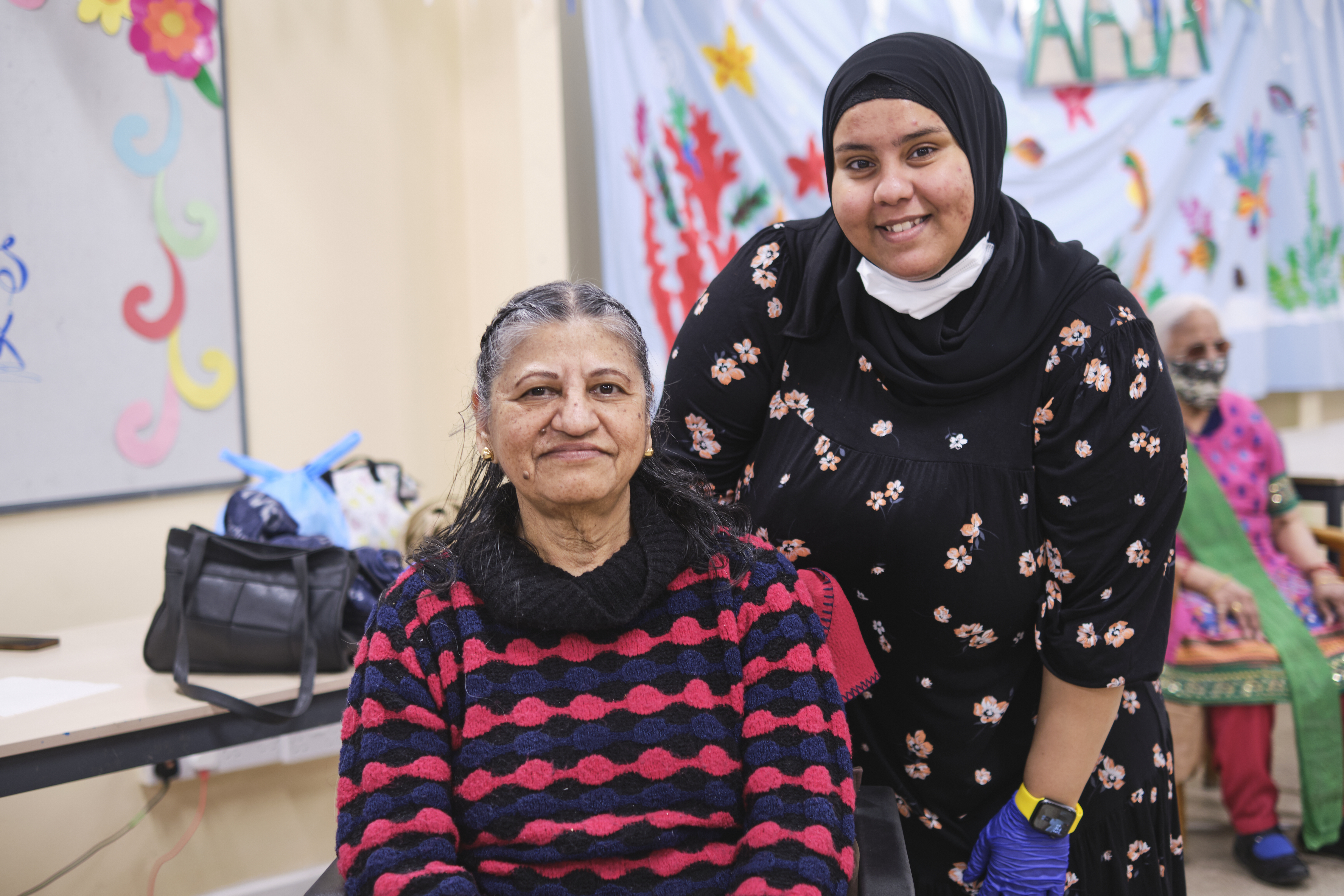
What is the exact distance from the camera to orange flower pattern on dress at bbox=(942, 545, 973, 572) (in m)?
1.27

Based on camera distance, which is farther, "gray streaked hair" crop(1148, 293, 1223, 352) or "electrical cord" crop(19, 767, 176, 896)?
"gray streaked hair" crop(1148, 293, 1223, 352)

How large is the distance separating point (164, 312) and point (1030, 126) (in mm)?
2555

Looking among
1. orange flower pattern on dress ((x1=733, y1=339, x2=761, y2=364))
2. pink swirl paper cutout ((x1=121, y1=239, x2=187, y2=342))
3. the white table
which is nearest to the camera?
orange flower pattern on dress ((x1=733, y1=339, x2=761, y2=364))

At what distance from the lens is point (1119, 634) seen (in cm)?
124

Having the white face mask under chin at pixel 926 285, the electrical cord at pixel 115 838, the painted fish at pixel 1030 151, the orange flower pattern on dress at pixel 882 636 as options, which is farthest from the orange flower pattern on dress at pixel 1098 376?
the electrical cord at pixel 115 838

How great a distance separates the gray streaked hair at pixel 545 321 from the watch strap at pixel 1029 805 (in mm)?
726

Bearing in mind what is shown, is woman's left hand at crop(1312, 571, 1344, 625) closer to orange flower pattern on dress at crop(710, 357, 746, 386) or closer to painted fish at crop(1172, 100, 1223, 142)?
painted fish at crop(1172, 100, 1223, 142)

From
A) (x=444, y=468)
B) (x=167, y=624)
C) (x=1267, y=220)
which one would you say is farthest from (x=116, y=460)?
(x=1267, y=220)

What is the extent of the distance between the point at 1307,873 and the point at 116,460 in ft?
10.7

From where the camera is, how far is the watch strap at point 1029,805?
1297 millimetres

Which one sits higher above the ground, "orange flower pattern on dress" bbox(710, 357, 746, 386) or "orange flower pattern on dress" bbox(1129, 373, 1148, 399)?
"orange flower pattern on dress" bbox(710, 357, 746, 386)

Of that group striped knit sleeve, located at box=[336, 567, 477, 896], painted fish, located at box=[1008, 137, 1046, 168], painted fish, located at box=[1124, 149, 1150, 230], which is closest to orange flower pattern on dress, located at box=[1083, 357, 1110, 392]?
striped knit sleeve, located at box=[336, 567, 477, 896]

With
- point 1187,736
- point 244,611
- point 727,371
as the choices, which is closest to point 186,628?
point 244,611

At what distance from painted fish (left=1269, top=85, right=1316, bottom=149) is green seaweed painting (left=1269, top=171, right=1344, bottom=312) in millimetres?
150
